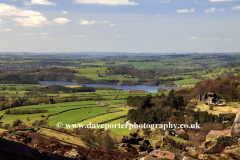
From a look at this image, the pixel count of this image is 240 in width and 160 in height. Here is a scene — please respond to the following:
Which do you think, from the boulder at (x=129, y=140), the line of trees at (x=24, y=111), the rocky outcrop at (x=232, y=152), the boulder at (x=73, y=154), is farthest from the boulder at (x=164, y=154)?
the line of trees at (x=24, y=111)

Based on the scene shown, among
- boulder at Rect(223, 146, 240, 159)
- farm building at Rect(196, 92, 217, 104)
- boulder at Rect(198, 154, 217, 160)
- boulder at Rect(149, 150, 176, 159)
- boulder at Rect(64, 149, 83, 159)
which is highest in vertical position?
boulder at Rect(223, 146, 240, 159)

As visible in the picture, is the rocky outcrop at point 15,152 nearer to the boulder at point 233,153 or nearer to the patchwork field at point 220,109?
the boulder at point 233,153

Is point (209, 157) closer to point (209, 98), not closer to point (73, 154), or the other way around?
point (73, 154)

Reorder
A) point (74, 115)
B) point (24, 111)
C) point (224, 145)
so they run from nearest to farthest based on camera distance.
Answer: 1. point (224, 145)
2. point (74, 115)
3. point (24, 111)

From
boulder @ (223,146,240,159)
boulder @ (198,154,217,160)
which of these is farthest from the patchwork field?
boulder @ (223,146,240,159)

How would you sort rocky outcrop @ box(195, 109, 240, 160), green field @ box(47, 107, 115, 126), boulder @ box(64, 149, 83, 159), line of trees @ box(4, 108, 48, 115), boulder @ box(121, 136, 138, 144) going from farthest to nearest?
line of trees @ box(4, 108, 48, 115), green field @ box(47, 107, 115, 126), boulder @ box(121, 136, 138, 144), boulder @ box(64, 149, 83, 159), rocky outcrop @ box(195, 109, 240, 160)

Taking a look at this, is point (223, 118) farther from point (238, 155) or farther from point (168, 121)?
point (238, 155)

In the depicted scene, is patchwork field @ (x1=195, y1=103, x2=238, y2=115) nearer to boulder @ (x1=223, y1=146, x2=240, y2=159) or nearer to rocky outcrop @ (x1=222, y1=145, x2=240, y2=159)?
rocky outcrop @ (x1=222, y1=145, x2=240, y2=159)

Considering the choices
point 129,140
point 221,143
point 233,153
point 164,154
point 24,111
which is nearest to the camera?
point 233,153

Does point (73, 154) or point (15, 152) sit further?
point (73, 154)

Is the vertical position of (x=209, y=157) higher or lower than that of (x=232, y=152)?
lower

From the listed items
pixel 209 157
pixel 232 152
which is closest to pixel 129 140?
pixel 209 157

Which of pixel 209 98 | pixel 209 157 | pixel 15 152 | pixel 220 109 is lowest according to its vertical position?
pixel 220 109
